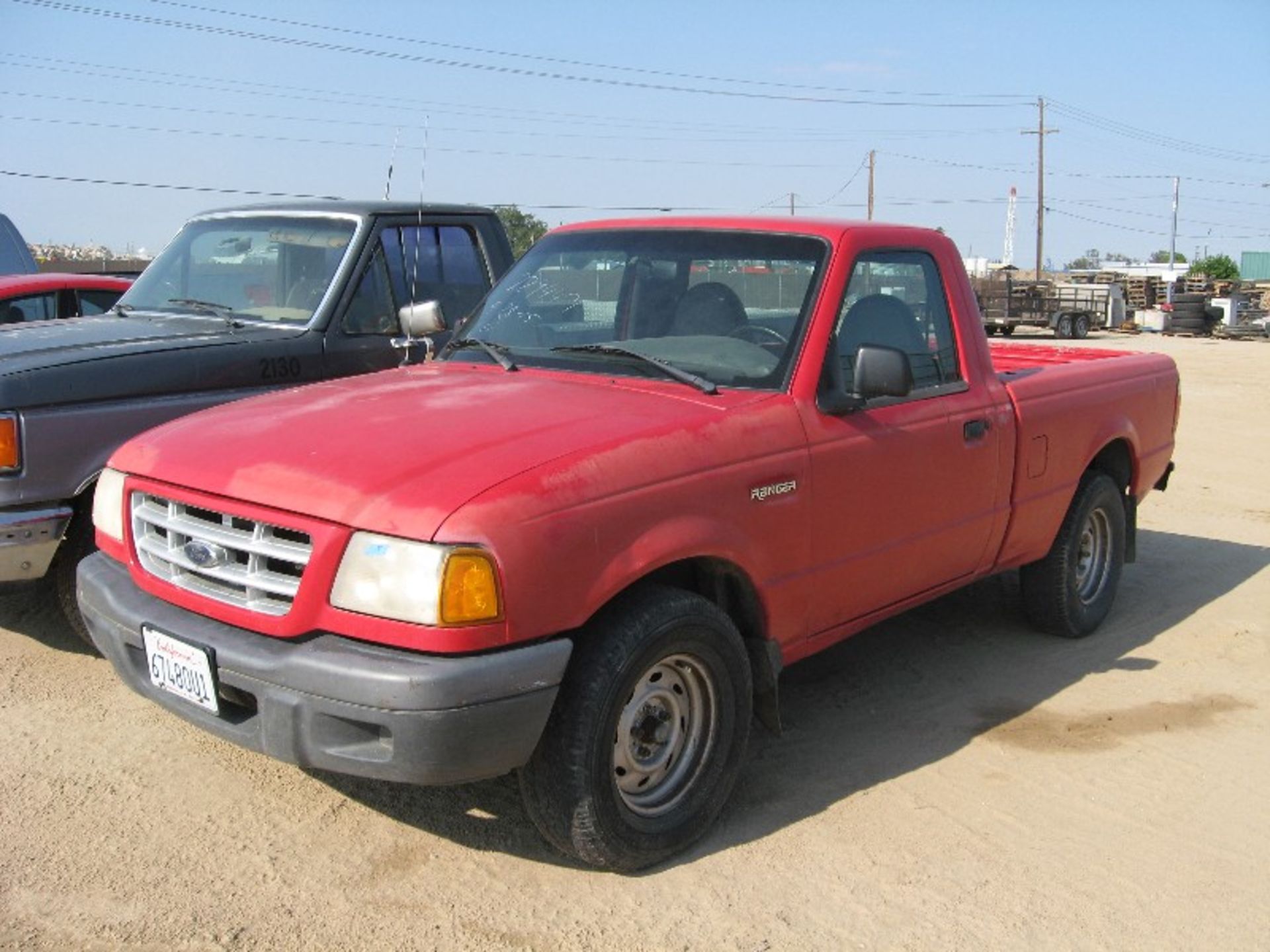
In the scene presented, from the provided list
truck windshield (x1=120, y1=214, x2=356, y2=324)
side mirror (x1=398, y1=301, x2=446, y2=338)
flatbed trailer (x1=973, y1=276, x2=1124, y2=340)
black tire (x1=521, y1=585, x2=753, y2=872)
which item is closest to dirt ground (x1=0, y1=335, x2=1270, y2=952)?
black tire (x1=521, y1=585, x2=753, y2=872)

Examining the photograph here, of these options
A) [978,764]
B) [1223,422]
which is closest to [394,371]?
[978,764]

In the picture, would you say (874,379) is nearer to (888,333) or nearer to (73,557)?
(888,333)

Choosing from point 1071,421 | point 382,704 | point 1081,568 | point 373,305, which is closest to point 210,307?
point 373,305

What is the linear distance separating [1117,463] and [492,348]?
337cm

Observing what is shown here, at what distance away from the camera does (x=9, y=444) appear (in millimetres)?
4770

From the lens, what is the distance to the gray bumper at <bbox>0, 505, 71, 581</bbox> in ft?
15.6

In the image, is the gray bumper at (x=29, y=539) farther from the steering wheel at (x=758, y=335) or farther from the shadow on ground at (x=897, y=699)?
the steering wheel at (x=758, y=335)

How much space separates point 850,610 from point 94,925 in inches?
100

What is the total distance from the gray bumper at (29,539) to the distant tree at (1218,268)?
6702cm

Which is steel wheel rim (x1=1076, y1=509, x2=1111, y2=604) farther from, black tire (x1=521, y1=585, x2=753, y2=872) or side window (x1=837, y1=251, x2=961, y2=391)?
black tire (x1=521, y1=585, x2=753, y2=872)

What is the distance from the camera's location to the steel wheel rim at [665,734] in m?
3.63

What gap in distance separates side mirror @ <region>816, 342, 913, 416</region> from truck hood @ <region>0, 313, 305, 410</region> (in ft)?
9.26

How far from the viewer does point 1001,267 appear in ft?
203

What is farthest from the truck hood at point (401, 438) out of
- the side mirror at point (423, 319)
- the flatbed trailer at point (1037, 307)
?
the flatbed trailer at point (1037, 307)
